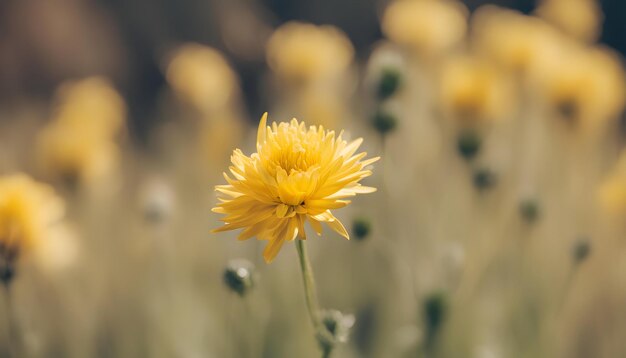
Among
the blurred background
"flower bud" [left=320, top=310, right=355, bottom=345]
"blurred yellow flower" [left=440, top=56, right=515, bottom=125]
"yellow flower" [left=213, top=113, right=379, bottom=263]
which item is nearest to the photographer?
"yellow flower" [left=213, top=113, right=379, bottom=263]

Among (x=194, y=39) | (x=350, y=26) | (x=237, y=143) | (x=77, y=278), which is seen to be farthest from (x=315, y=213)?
(x=350, y=26)

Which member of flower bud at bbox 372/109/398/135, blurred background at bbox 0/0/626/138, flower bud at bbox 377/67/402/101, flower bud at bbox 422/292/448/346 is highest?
blurred background at bbox 0/0/626/138

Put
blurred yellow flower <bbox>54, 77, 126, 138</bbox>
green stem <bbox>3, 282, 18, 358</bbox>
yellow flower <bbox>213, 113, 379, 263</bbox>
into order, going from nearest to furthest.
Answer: yellow flower <bbox>213, 113, 379, 263</bbox>, green stem <bbox>3, 282, 18, 358</bbox>, blurred yellow flower <bbox>54, 77, 126, 138</bbox>

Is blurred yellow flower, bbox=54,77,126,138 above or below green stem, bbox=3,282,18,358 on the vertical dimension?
above

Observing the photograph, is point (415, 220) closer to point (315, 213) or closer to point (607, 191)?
point (607, 191)

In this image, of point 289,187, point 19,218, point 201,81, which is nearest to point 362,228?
point 289,187

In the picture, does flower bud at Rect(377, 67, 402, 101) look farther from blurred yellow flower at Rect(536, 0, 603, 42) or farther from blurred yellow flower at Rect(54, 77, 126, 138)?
blurred yellow flower at Rect(536, 0, 603, 42)

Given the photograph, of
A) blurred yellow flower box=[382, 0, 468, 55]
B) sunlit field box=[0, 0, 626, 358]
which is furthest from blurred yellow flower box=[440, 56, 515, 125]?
blurred yellow flower box=[382, 0, 468, 55]

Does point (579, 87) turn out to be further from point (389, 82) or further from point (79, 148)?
point (79, 148)
